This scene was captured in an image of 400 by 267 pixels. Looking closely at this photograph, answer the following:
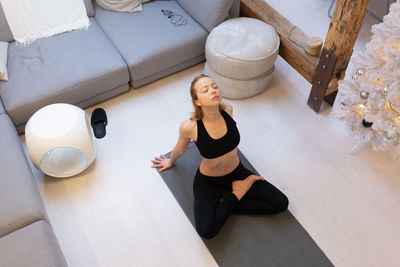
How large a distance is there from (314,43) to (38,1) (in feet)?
7.03

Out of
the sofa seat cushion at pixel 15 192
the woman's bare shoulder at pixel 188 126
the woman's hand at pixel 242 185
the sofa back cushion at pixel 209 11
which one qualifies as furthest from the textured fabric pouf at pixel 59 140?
the sofa back cushion at pixel 209 11

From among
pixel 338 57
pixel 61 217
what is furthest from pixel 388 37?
pixel 61 217

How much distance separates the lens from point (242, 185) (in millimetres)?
2367

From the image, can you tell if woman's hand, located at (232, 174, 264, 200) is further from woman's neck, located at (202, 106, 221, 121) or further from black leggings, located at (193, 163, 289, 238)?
woman's neck, located at (202, 106, 221, 121)

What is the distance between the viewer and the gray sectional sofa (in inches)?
102

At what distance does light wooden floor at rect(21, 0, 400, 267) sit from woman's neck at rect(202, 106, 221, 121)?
695mm

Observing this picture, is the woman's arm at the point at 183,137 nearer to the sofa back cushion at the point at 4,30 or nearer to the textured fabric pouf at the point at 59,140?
the textured fabric pouf at the point at 59,140

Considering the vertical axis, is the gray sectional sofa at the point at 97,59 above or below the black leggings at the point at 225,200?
above

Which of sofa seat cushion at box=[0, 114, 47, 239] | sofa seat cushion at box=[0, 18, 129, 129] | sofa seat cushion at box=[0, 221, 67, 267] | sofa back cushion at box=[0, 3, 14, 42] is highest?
sofa back cushion at box=[0, 3, 14, 42]

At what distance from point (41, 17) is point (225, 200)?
6.73 ft

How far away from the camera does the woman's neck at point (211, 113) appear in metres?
2.04

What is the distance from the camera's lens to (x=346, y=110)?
259 cm

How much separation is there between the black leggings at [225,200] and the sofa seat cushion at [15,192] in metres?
0.92

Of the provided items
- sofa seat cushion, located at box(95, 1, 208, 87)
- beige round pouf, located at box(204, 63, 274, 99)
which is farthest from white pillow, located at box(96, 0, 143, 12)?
beige round pouf, located at box(204, 63, 274, 99)
